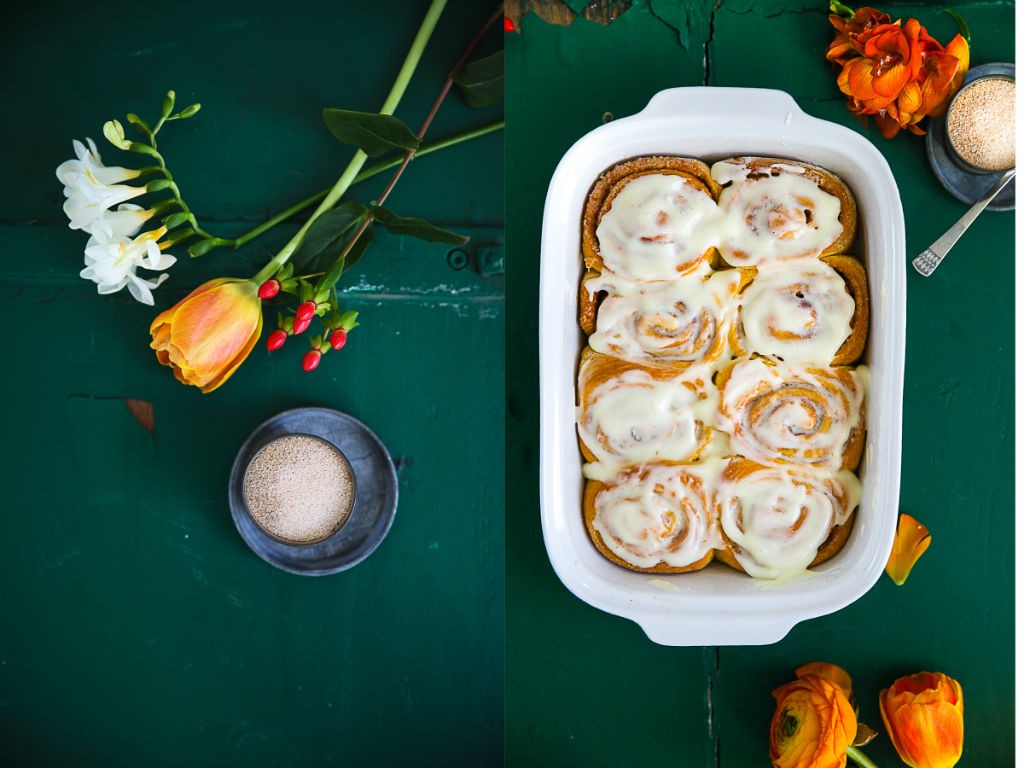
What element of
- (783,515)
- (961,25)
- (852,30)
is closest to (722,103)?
(852,30)

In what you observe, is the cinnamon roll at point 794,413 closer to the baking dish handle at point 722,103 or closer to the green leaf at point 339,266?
the baking dish handle at point 722,103

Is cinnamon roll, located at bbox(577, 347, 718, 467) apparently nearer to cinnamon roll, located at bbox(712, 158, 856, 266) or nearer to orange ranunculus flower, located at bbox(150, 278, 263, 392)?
cinnamon roll, located at bbox(712, 158, 856, 266)

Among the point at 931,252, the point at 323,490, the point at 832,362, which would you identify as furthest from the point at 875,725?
the point at 323,490

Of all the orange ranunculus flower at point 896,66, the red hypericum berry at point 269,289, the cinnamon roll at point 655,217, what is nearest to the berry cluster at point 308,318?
the red hypericum berry at point 269,289

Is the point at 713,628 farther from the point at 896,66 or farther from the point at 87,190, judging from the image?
the point at 87,190

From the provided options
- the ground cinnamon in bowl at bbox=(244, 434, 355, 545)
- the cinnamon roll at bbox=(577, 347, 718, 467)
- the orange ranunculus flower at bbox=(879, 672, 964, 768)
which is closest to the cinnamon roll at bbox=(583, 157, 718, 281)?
the cinnamon roll at bbox=(577, 347, 718, 467)

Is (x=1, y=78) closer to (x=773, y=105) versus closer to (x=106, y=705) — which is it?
(x=106, y=705)
